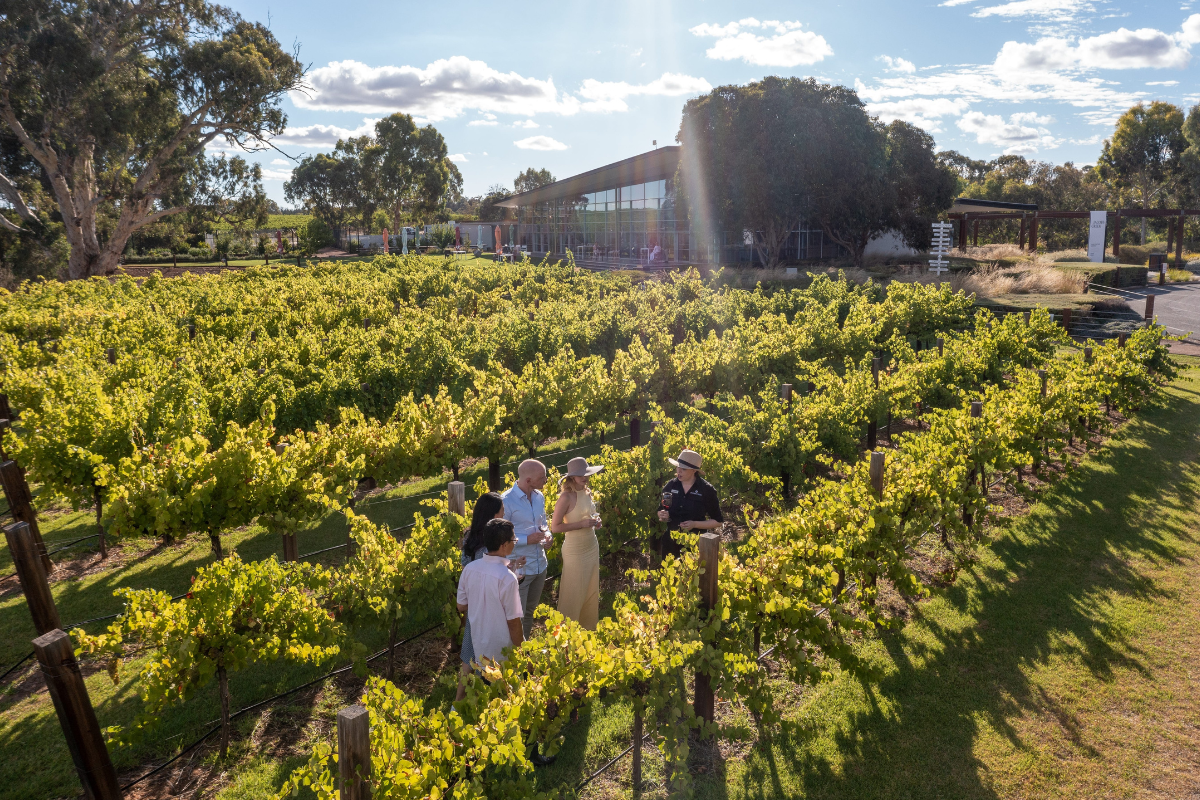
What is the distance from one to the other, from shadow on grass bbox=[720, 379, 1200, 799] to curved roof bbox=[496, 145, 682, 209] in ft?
98.8

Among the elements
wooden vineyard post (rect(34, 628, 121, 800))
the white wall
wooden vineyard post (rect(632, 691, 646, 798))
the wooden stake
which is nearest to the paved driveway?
the white wall

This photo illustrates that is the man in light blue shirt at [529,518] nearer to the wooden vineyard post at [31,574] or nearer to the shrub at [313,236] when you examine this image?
the wooden vineyard post at [31,574]

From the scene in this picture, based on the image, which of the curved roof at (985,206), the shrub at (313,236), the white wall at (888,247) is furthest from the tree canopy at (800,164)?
the shrub at (313,236)

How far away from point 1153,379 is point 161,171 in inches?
1707

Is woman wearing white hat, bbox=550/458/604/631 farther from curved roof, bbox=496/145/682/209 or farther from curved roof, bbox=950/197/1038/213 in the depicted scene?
curved roof, bbox=950/197/1038/213

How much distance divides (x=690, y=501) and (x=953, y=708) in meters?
2.40

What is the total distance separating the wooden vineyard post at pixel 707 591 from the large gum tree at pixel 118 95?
3694 cm

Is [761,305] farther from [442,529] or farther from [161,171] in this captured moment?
[161,171]

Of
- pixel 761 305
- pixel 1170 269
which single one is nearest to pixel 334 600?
pixel 761 305

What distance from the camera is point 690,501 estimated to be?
5598 millimetres

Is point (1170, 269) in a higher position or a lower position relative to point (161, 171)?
lower

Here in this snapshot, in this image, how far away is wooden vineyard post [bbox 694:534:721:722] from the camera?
4492 millimetres

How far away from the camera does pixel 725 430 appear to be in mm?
7984

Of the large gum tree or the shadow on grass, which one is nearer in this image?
the shadow on grass
